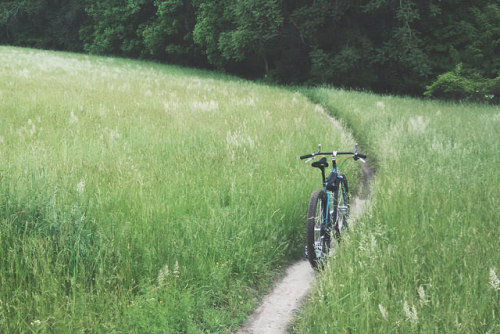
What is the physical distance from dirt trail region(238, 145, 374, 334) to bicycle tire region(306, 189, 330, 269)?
0.25 m

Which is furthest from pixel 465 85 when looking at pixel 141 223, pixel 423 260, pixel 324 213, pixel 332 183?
pixel 141 223

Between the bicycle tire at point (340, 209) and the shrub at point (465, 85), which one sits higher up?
the shrub at point (465, 85)

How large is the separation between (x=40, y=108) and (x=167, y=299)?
7022 mm

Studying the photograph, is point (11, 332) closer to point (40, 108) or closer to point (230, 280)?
point (230, 280)

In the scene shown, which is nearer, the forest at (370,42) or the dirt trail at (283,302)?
the dirt trail at (283,302)

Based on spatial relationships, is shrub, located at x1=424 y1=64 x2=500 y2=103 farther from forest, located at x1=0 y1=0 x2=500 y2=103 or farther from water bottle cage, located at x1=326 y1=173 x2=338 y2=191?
water bottle cage, located at x1=326 y1=173 x2=338 y2=191

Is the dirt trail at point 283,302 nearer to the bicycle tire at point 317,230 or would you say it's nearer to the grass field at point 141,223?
the grass field at point 141,223

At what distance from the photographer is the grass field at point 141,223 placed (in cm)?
271

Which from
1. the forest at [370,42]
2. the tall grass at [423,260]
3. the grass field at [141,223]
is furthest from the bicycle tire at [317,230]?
the forest at [370,42]

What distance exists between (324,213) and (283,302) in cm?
109

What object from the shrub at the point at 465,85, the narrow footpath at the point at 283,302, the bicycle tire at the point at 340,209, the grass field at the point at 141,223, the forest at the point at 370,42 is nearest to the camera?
the grass field at the point at 141,223

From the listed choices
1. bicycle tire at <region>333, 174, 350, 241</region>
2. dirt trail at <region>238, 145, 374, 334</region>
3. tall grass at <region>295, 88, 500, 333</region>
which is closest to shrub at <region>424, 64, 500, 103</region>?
tall grass at <region>295, 88, 500, 333</region>

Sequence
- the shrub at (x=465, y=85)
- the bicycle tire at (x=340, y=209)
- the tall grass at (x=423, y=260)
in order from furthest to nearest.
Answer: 1. the shrub at (x=465, y=85)
2. the bicycle tire at (x=340, y=209)
3. the tall grass at (x=423, y=260)

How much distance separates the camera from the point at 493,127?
9414mm
